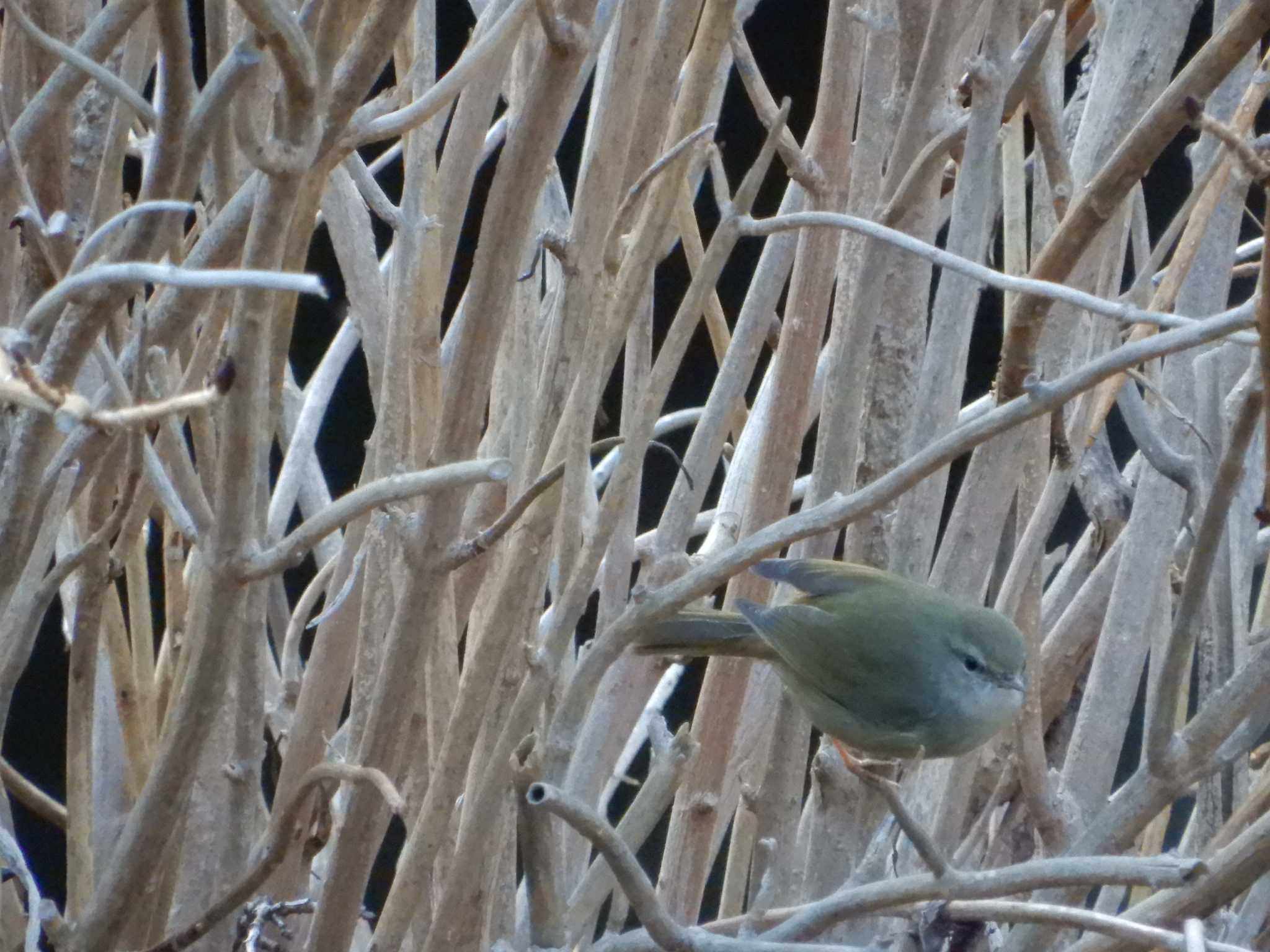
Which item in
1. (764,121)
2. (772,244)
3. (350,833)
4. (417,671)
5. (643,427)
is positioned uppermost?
(764,121)

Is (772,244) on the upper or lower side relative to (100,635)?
upper

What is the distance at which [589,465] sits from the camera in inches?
41.4

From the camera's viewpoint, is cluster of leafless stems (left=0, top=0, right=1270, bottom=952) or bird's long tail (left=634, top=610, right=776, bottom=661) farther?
bird's long tail (left=634, top=610, right=776, bottom=661)

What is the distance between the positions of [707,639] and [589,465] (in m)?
0.39

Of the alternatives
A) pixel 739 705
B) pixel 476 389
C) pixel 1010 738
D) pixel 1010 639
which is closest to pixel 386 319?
pixel 476 389

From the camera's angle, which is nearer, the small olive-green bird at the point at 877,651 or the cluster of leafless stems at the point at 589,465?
the cluster of leafless stems at the point at 589,465

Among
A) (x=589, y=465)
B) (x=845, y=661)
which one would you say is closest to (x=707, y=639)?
(x=845, y=661)

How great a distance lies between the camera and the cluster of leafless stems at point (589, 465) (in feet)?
2.82

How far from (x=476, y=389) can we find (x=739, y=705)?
1.78 ft

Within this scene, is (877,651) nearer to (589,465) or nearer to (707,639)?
(707,639)

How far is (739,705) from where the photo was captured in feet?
4.63

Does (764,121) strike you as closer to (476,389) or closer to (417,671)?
(476,389)

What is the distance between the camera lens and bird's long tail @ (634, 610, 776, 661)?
1360mm

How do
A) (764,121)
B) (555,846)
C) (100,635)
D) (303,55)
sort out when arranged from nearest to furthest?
(303,55)
(555,846)
(100,635)
(764,121)
